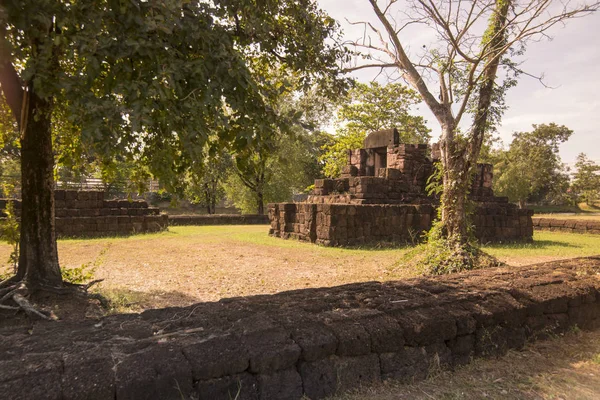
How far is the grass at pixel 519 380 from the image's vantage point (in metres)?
2.64

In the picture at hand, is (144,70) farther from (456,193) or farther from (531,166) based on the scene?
(531,166)

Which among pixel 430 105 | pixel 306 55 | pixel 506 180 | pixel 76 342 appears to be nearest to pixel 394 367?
pixel 76 342

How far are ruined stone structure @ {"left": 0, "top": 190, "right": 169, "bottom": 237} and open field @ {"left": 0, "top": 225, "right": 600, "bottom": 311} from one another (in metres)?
1.44

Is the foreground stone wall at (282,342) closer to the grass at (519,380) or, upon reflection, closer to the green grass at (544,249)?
the grass at (519,380)

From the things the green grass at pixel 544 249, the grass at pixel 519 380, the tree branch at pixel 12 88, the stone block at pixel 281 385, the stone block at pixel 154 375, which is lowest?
the green grass at pixel 544 249

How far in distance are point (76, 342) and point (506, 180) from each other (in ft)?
151

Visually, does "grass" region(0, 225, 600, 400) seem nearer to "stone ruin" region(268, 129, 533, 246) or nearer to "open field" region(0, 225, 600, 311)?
"open field" region(0, 225, 600, 311)

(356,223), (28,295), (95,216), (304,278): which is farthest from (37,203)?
(95,216)

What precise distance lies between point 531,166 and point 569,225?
3020cm

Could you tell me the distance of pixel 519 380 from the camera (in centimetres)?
294

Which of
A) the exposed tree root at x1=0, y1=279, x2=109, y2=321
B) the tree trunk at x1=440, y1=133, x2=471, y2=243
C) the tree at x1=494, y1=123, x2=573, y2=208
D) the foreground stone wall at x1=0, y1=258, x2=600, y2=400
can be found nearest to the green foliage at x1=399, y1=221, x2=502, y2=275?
the tree trunk at x1=440, y1=133, x2=471, y2=243

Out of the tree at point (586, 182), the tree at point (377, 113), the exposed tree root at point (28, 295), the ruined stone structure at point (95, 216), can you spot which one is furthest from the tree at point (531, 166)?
the exposed tree root at point (28, 295)

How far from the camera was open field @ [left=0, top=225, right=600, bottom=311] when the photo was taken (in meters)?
6.05

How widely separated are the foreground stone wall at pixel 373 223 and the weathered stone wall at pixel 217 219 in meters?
7.91
